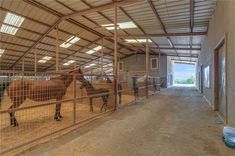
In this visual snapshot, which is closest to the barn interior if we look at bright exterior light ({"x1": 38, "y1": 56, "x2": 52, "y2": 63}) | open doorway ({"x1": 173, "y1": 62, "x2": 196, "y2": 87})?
bright exterior light ({"x1": 38, "y1": 56, "x2": 52, "y2": 63})

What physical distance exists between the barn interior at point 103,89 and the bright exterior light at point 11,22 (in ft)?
0.13

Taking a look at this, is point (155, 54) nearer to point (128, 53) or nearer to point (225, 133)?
point (128, 53)

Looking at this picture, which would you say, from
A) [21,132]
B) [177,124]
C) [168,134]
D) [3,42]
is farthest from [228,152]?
[3,42]

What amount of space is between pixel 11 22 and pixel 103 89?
5992mm

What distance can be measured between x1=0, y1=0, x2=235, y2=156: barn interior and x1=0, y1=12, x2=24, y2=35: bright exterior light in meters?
0.04

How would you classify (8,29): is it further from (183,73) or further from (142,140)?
(183,73)

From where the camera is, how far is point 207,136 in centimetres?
345

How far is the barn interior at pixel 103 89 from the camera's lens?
3.07m

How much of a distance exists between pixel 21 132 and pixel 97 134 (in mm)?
1585

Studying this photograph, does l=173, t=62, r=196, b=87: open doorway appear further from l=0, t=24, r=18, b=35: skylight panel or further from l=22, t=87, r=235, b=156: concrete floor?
l=22, t=87, r=235, b=156: concrete floor

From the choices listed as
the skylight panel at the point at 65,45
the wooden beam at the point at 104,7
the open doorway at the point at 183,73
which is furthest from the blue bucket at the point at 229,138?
the open doorway at the point at 183,73

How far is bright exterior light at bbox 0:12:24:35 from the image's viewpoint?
27.1ft

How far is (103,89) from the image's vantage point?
6.18 meters

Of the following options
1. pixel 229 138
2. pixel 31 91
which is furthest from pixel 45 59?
pixel 229 138
